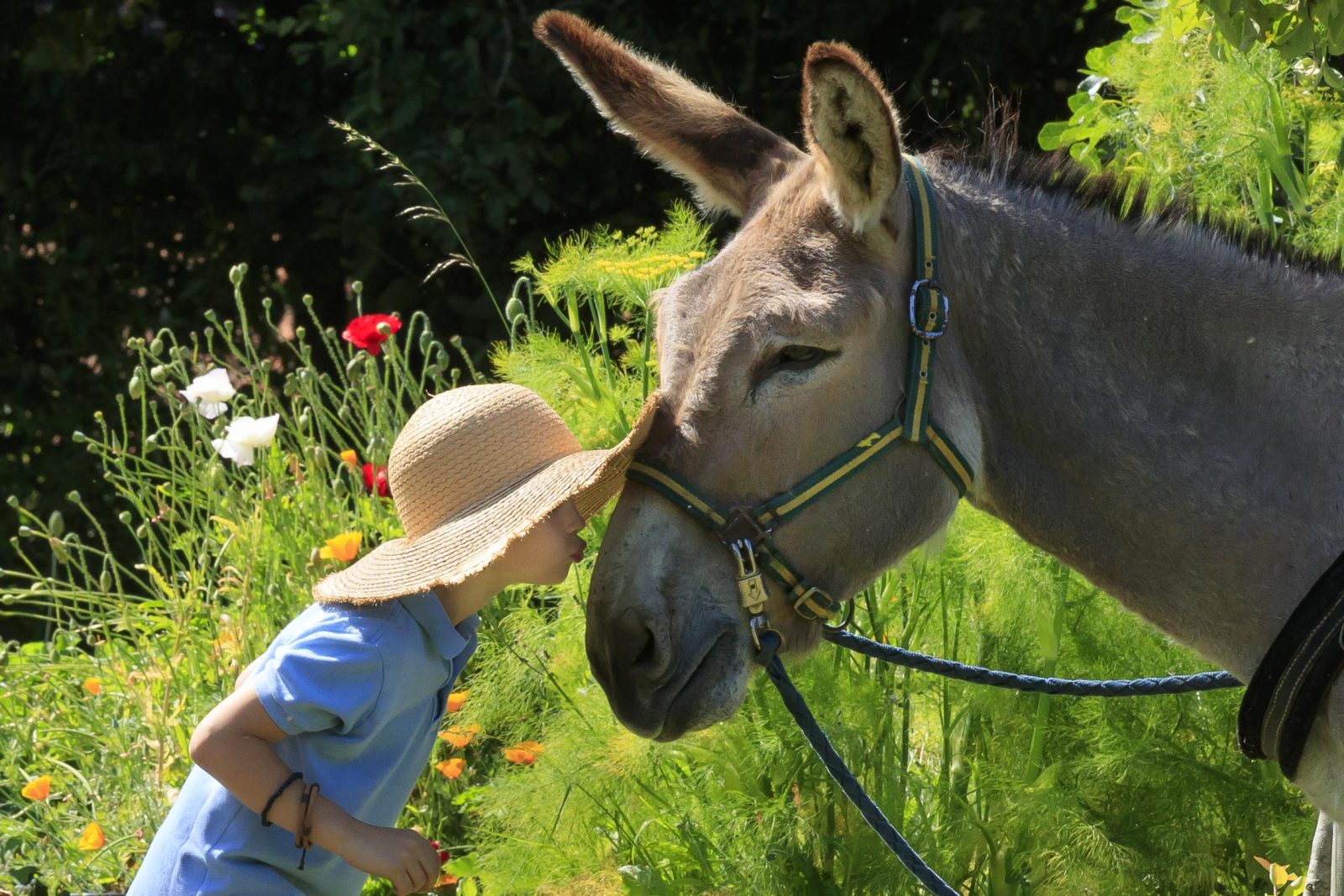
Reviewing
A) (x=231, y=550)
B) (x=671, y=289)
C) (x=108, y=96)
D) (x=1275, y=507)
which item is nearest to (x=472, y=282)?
(x=108, y=96)

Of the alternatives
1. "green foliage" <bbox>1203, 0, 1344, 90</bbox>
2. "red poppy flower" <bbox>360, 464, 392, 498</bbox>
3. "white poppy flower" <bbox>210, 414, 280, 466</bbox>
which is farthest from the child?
"green foliage" <bbox>1203, 0, 1344, 90</bbox>

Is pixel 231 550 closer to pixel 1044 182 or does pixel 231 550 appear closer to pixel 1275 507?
pixel 1044 182

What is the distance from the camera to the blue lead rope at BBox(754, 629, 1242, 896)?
217 centimetres

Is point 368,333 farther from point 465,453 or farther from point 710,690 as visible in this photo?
point 710,690

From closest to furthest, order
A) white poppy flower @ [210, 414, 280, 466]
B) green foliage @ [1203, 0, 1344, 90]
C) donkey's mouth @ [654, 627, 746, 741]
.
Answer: donkey's mouth @ [654, 627, 746, 741]
green foliage @ [1203, 0, 1344, 90]
white poppy flower @ [210, 414, 280, 466]

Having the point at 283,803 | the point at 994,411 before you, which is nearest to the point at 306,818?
the point at 283,803

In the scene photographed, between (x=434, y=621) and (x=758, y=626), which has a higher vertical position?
(x=758, y=626)

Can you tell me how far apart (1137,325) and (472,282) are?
16.7ft

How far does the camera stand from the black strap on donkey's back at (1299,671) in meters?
1.87

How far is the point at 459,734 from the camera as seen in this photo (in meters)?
3.15

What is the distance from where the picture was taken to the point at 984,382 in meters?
2.08

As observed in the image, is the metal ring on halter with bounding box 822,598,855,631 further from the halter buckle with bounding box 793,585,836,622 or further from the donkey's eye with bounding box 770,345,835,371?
the donkey's eye with bounding box 770,345,835,371

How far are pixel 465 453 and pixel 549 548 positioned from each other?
0.21 meters

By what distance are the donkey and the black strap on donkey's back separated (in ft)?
0.14
